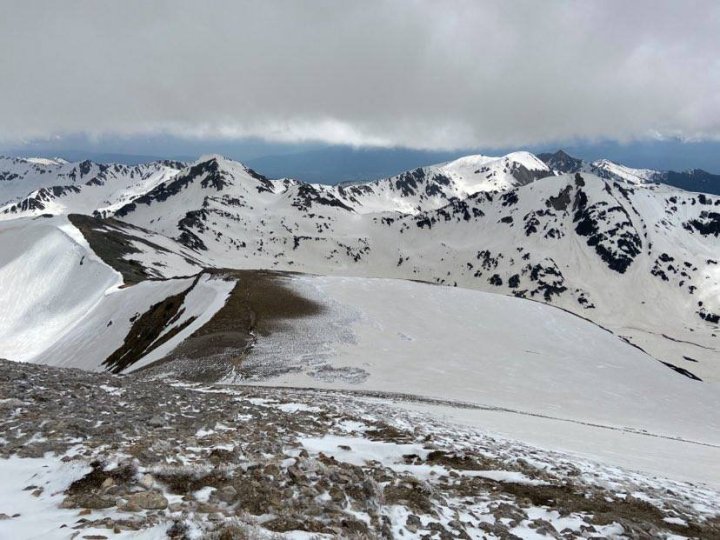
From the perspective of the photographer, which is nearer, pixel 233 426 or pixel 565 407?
pixel 233 426

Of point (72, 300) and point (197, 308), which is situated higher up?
point (197, 308)

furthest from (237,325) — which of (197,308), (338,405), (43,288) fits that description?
(43,288)

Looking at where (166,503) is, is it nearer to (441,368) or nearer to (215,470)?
(215,470)

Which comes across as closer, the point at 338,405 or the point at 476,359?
the point at 338,405

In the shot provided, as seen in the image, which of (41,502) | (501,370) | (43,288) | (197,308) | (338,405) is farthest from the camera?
(43,288)

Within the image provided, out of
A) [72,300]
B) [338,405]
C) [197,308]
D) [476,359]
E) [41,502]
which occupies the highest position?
[41,502]

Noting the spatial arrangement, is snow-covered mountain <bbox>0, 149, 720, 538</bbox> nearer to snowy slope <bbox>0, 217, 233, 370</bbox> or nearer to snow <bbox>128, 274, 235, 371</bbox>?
snow <bbox>128, 274, 235, 371</bbox>

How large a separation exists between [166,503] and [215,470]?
1925 millimetres

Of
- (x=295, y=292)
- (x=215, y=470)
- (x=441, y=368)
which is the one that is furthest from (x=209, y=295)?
(x=215, y=470)

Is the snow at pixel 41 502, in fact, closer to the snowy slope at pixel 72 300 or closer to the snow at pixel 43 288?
the snowy slope at pixel 72 300

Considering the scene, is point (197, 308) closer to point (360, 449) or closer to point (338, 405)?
point (338, 405)

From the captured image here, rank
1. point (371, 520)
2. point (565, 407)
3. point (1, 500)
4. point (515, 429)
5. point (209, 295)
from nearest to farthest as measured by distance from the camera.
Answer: point (1, 500), point (371, 520), point (515, 429), point (565, 407), point (209, 295)

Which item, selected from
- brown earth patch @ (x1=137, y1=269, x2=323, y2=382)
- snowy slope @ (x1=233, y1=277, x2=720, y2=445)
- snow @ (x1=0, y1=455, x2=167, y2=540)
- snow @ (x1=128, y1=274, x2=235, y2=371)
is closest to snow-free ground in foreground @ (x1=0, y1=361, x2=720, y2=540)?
snow @ (x1=0, y1=455, x2=167, y2=540)

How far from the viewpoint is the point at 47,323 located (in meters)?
88.8
